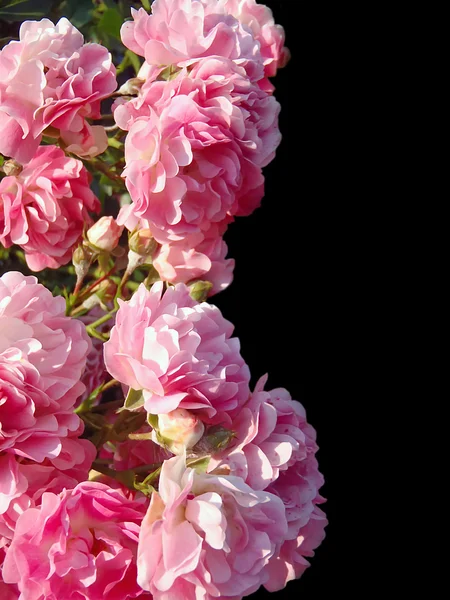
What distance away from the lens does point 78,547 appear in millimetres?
433

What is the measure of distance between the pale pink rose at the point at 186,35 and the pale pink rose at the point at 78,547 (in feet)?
1.10

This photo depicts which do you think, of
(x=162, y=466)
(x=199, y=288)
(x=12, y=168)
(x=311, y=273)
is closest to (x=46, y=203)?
(x=12, y=168)

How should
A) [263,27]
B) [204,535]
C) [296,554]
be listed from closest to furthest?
[204,535], [296,554], [263,27]

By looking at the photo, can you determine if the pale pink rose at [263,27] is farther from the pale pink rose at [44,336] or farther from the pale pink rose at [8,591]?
the pale pink rose at [8,591]

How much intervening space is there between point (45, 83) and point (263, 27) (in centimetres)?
26

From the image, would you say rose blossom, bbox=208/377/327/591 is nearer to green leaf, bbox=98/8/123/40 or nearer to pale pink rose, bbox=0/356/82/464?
pale pink rose, bbox=0/356/82/464

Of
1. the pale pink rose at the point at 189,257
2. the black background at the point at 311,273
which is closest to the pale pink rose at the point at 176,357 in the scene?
the pale pink rose at the point at 189,257

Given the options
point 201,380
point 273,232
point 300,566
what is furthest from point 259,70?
point 273,232

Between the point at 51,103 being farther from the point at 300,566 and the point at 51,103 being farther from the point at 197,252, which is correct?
the point at 300,566

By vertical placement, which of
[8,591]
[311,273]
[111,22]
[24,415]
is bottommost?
[311,273]

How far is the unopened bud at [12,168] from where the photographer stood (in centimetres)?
56

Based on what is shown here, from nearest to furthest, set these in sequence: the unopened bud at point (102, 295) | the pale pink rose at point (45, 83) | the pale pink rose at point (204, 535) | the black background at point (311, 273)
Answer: the pale pink rose at point (204, 535)
the pale pink rose at point (45, 83)
the unopened bud at point (102, 295)
the black background at point (311, 273)

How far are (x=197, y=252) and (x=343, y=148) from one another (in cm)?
64

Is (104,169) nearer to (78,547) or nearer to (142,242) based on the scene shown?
(142,242)
